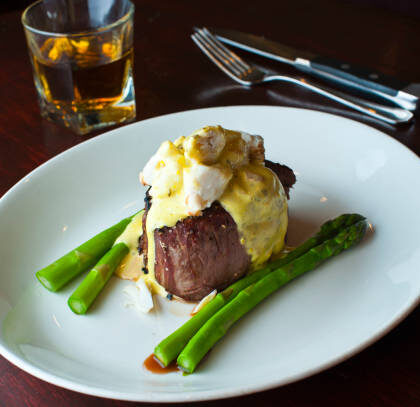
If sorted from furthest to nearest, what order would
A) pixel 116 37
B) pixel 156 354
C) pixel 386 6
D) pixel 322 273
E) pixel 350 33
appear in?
pixel 386 6 < pixel 350 33 < pixel 116 37 < pixel 322 273 < pixel 156 354

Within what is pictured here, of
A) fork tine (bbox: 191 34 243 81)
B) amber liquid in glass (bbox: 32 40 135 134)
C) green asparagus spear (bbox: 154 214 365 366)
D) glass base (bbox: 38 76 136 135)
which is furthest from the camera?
fork tine (bbox: 191 34 243 81)

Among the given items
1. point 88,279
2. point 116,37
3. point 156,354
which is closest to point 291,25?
point 116,37

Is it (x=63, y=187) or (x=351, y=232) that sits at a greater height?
(x=351, y=232)

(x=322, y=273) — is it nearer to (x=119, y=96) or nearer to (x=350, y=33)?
(x=119, y=96)

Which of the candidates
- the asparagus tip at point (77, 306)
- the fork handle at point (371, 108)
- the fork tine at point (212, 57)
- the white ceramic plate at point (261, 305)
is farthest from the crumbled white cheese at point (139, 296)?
the fork tine at point (212, 57)

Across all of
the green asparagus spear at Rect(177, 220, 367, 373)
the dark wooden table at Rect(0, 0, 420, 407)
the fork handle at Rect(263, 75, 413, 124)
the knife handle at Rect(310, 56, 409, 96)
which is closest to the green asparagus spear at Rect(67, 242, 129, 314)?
the dark wooden table at Rect(0, 0, 420, 407)

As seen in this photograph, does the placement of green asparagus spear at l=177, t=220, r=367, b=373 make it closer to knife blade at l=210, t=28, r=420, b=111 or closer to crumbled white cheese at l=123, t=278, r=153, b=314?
crumbled white cheese at l=123, t=278, r=153, b=314
